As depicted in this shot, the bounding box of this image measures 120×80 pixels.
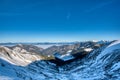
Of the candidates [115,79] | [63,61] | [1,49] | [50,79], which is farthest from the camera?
[63,61]

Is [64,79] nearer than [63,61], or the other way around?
[64,79]

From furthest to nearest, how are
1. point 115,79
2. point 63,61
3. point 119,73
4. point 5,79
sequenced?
point 63,61, point 119,73, point 115,79, point 5,79

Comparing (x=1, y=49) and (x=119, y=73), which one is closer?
(x=119, y=73)

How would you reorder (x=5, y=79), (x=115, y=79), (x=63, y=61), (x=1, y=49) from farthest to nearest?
(x=63, y=61) < (x=1, y=49) < (x=115, y=79) < (x=5, y=79)

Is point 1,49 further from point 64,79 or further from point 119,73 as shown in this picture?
point 119,73

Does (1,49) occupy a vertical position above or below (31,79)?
above

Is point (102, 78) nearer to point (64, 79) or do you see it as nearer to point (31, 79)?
point (64, 79)

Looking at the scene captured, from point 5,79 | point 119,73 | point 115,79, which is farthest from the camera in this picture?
point 119,73

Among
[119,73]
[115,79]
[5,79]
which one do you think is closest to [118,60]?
[119,73]

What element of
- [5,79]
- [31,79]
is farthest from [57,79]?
[5,79]
